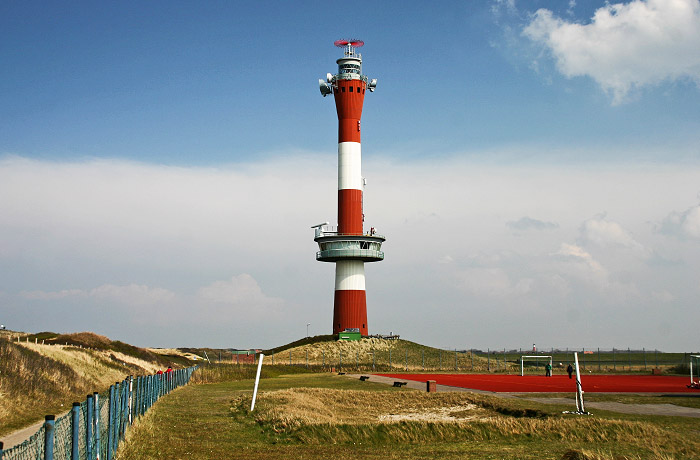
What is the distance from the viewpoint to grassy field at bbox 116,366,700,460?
56.9 ft

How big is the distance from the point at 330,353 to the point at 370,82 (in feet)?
111

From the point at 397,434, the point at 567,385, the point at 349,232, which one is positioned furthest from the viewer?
the point at 349,232

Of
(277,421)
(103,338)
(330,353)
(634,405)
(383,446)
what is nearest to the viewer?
(383,446)

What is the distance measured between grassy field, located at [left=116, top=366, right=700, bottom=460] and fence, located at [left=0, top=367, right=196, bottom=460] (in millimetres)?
631

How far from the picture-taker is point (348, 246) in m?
82.5

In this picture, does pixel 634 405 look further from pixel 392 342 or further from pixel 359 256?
pixel 392 342

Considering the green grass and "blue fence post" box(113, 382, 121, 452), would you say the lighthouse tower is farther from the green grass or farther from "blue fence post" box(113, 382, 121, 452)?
"blue fence post" box(113, 382, 121, 452)

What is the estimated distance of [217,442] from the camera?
19484 mm

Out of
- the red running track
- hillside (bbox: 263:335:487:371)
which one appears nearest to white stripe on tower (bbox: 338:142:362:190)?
hillside (bbox: 263:335:487:371)

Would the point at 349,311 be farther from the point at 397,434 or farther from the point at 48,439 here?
the point at 48,439

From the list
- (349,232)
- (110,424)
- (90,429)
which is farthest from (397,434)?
(349,232)

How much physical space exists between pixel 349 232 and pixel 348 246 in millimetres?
1736

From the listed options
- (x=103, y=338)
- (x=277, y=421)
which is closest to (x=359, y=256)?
(x=103, y=338)

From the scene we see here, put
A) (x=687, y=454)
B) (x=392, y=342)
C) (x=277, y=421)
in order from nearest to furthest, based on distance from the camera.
→ (x=687, y=454), (x=277, y=421), (x=392, y=342)
